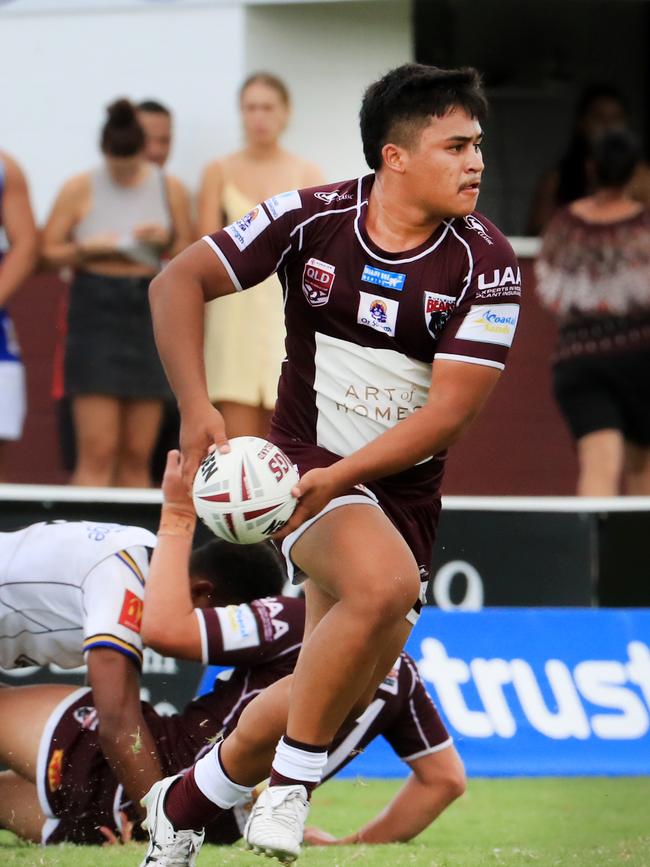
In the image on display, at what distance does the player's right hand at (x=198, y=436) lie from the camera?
449cm

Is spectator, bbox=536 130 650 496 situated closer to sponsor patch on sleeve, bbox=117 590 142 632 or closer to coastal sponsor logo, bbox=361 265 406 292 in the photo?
sponsor patch on sleeve, bbox=117 590 142 632

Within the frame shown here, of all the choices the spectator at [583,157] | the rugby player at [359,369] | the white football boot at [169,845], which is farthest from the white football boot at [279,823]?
the spectator at [583,157]

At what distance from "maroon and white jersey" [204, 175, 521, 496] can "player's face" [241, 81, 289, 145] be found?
12.4 ft

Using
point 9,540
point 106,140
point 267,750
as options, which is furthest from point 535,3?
point 267,750

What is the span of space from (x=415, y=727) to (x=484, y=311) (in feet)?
6.07

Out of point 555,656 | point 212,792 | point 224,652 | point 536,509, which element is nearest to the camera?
point 212,792

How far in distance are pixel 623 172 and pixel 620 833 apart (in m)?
3.75

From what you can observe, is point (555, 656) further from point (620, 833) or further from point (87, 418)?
point (87, 418)

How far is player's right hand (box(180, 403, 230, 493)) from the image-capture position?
14.7ft

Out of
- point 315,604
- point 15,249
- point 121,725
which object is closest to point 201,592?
point 121,725

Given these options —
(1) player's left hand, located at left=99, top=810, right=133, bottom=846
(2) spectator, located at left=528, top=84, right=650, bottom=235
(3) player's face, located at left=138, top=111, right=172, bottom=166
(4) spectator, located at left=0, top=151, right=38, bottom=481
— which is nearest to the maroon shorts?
(1) player's left hand, located at left=99, top=810, right=133, bottom=846

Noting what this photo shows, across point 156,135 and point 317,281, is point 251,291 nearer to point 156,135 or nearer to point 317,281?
point 156,135

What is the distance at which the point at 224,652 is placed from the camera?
18.3 ft

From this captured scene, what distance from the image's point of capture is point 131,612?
554 centimetres
